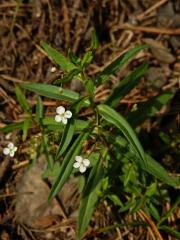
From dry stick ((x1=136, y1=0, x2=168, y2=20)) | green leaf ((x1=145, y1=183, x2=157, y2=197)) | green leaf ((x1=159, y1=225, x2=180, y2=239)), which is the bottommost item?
green leaf ((x1=159, y1=225, x2=180, y2=239))

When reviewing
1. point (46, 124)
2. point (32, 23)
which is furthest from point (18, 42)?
point (46, 124)

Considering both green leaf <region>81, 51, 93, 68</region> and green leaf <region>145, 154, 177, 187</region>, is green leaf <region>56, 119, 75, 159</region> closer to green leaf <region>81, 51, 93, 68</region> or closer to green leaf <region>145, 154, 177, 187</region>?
green leaf <region>81, 51, 93, 68</region>

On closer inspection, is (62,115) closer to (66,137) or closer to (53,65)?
(66,137)

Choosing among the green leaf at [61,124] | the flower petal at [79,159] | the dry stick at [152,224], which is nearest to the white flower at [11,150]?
the green leaf at [61,124]

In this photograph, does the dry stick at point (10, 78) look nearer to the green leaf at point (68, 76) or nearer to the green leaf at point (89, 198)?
the green leaf at point (89, 198)

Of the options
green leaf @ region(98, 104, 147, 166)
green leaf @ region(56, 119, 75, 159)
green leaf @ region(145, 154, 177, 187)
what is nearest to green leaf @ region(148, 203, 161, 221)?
green leaf @ region(145, 154, 177, 187)

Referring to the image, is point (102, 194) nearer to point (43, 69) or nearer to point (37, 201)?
point (37, 201)
